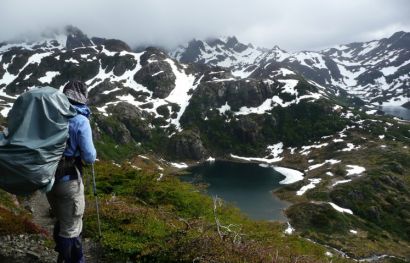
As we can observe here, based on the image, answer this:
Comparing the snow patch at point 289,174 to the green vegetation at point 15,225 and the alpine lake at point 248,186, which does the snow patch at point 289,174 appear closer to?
the alpine lake at point 248,186

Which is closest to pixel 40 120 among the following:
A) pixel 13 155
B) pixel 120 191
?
pixel 13 155

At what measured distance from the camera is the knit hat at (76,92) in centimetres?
941

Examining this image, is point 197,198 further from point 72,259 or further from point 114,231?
point 72,259

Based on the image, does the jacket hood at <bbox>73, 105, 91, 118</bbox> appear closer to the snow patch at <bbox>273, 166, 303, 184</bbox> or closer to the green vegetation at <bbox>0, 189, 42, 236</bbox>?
the green vegetation at <bbox>0, 189, 42, 236</bbox>

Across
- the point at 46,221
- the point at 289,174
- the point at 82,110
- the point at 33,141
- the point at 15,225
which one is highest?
the point at 82,110

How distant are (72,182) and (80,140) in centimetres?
90

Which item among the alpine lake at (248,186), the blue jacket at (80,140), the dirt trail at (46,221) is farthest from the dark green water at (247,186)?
the blue jacket at (80,140)

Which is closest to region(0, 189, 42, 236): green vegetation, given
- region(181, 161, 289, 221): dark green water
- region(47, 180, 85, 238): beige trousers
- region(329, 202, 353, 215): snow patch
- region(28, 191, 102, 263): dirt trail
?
region(28, 191, 102, 263): dirt trail

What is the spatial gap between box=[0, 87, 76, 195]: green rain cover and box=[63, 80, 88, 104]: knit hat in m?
0.84

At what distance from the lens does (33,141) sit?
803cm

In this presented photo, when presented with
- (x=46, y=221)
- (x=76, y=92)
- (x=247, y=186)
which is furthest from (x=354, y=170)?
(x=76, y=92)

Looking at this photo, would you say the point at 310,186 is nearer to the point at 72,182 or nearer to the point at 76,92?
the point at 76,92

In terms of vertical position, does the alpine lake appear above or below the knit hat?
below

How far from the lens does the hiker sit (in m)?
8.79
